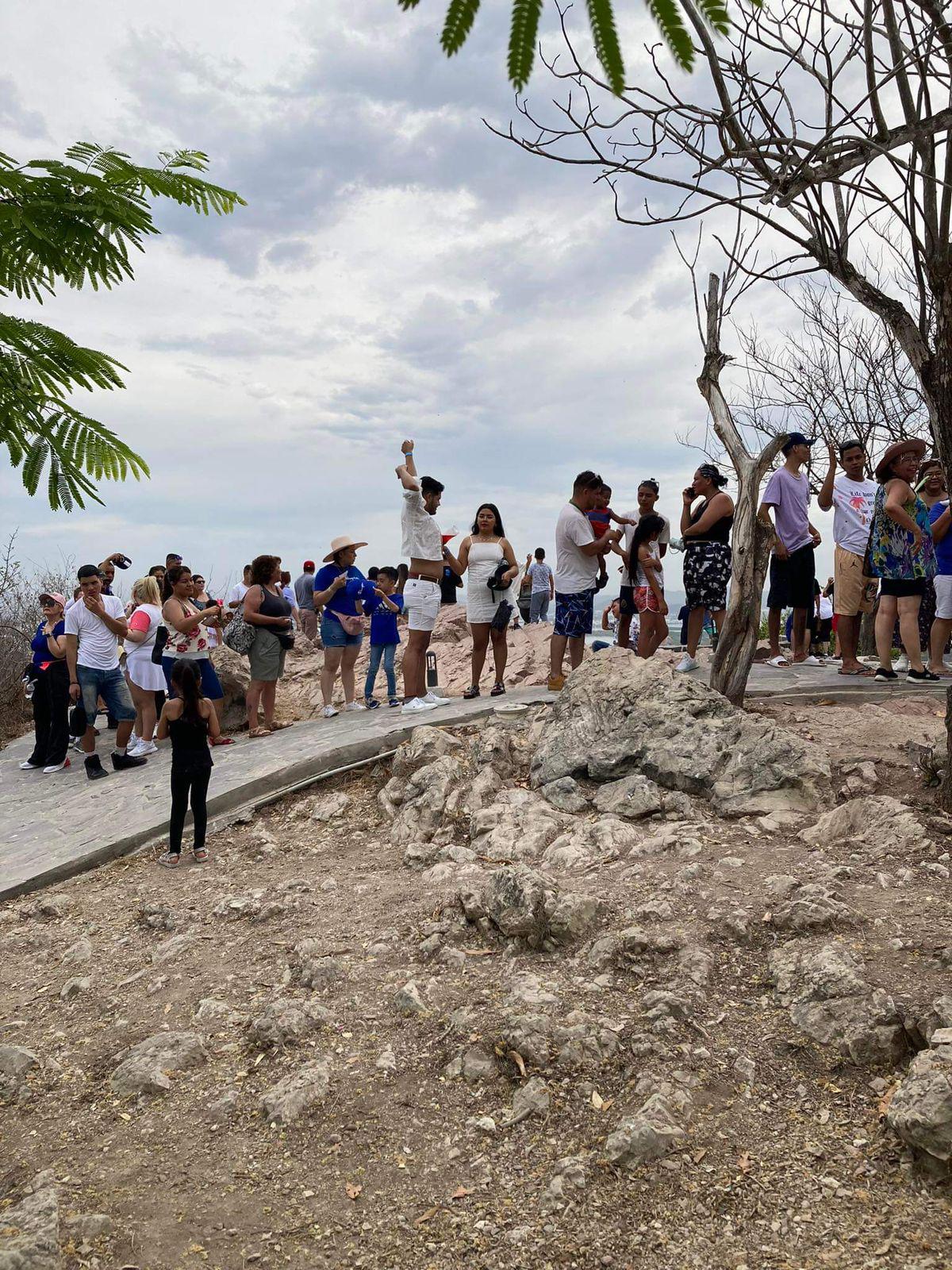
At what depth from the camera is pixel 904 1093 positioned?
2.77 m

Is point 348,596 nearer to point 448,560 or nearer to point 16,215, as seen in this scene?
point 448,560

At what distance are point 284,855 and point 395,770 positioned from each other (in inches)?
41.0

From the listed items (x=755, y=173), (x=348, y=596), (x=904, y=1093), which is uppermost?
(x=755, y=173)

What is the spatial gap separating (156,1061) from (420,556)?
4.77 metres

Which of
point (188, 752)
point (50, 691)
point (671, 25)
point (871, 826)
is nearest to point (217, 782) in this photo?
point (188, 752)

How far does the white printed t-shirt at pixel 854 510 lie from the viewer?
8031mm

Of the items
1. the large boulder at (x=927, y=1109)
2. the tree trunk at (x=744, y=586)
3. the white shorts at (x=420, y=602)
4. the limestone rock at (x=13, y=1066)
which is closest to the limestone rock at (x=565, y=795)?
the tree trunk at (x=744, y=586)

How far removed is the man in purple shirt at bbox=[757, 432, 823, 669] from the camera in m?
7.86

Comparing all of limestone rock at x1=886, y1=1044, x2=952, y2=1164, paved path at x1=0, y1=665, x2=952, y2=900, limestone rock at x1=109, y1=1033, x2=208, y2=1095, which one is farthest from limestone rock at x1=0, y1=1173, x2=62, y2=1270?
paved path at x1=0, y1=665, x2=952, y2=900

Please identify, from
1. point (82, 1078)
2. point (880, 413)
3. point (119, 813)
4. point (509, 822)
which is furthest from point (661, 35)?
point (880, 413)

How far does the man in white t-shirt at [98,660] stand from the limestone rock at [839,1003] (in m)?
6.38

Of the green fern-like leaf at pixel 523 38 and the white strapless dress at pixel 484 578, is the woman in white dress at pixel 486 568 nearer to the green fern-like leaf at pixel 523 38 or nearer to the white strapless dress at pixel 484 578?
the white strapless dress at pixel 484 578

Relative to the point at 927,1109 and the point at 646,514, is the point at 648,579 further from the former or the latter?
the point at 927,1109

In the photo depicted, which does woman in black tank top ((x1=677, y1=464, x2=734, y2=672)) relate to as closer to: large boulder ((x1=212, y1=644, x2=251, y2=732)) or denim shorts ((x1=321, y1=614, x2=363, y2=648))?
denim shorts ((x1=321, y1=614, x2=363, y2=648))
